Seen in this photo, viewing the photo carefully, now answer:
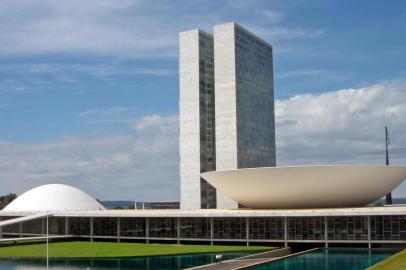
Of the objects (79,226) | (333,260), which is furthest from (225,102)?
(333,260)

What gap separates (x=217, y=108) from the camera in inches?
2776

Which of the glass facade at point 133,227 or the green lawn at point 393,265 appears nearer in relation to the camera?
the green lawn at point 393,265

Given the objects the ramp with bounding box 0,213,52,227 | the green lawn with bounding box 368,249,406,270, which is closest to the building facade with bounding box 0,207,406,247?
the ramp with bounding box 0,213,52,227

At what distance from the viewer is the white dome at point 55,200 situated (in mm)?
65625

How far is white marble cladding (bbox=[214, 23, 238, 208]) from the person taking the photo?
69500mm

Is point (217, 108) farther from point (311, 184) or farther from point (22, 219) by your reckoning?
point (22, 219)

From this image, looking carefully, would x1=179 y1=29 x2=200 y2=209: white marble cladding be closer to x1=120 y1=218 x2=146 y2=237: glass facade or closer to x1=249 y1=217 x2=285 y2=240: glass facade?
x1=120 y1=218 x2=146 y2=237: glass facade

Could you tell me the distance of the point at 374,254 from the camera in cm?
4153

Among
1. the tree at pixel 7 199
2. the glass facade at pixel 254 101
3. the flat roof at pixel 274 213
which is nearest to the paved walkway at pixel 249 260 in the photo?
the flat roof at pixel 274 213

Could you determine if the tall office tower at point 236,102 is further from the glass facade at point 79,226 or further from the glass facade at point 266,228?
the glass facade at point 266,228

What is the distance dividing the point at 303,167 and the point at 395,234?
8.18 m

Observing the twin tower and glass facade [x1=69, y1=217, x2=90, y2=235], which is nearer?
glass facade [x1=69, y1=217, x2=90, y2=235]

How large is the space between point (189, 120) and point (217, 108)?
12.3 feet

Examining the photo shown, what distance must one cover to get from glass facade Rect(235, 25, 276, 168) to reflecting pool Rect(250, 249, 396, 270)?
89.4 ft
